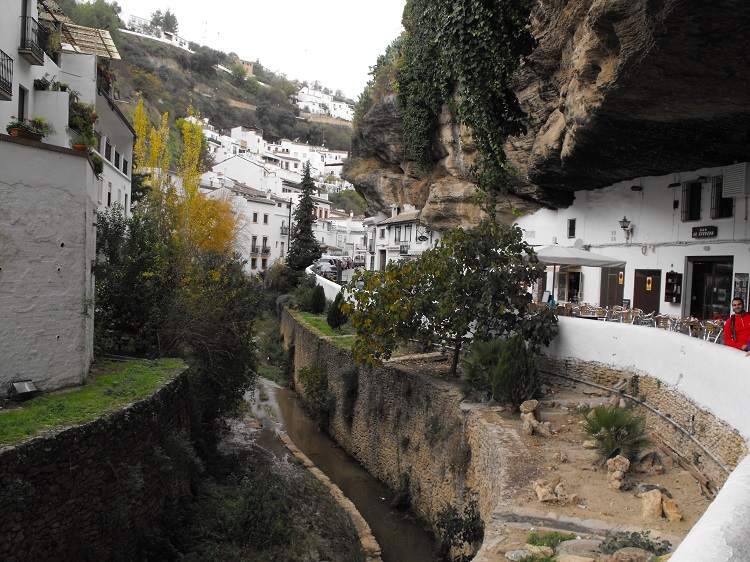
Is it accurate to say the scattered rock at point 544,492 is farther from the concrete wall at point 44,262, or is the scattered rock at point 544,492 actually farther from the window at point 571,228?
the window at point 571,228

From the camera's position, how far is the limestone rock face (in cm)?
781

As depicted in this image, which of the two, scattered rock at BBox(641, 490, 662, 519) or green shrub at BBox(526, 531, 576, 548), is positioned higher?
scattered rock at BBox(641, 490, 662, 519)

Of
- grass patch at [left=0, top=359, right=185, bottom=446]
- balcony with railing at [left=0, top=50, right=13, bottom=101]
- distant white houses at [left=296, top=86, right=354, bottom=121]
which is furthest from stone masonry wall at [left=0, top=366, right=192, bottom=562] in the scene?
distant white houses at [left=296, top=86, right=354, bottom=121]

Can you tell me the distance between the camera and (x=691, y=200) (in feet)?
51.4

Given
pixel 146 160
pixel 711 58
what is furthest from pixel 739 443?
pixel 146 160

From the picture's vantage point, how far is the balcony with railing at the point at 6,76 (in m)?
11.9

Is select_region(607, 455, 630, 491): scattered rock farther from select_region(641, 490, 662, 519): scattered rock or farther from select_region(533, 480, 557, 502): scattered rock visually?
select_region(533, 480, 557, 502): scattered rock

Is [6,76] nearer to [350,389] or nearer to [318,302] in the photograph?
[350,389]

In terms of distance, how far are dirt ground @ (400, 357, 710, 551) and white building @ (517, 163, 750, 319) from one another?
308 inches

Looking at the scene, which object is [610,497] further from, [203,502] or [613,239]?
[613,239]

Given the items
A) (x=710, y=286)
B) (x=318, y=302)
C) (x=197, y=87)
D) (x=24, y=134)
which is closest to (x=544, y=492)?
(x=24, y=134)

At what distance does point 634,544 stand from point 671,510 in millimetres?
1280

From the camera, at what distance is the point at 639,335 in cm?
998

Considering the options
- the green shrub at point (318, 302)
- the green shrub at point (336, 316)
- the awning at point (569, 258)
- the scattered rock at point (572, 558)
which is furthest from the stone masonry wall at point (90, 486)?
the green shrub at point (318, 302)
